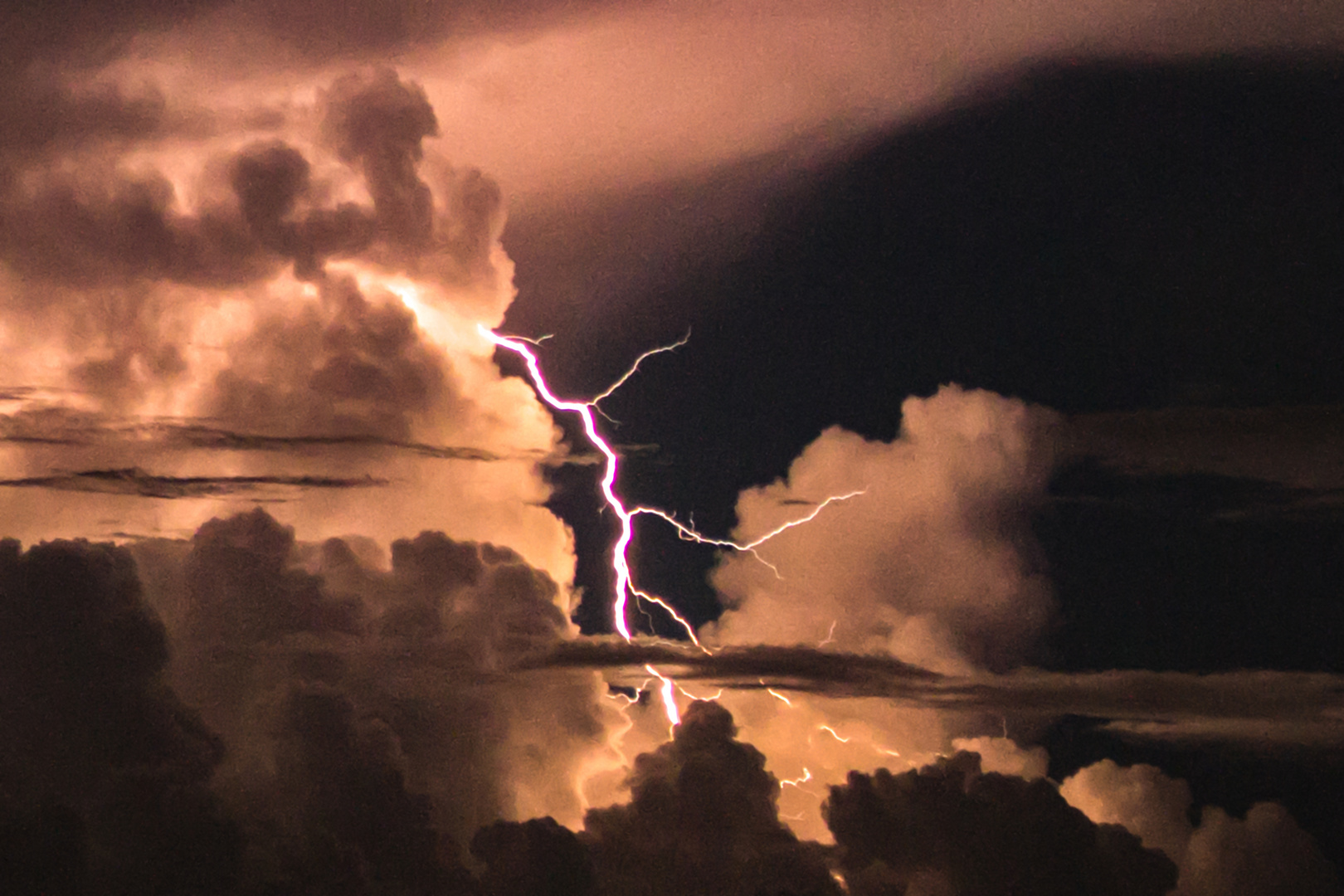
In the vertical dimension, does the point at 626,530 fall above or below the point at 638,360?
below

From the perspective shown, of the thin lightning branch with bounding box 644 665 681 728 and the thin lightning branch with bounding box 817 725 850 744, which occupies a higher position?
the thin lightning branch with bounding box 644 665 681 728

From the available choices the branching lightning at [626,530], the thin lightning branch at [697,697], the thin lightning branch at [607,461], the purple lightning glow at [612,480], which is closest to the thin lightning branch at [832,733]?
the branching lightning at [626,530]

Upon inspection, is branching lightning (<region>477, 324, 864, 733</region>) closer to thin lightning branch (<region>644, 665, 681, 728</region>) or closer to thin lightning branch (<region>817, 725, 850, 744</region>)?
thin lightning branch (<region>644, 665, 681, 728</region>)

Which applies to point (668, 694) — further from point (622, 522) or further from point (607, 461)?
point (607, 461)

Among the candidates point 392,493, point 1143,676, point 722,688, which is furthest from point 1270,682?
point 392,493

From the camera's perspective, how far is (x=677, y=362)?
8.96 metres

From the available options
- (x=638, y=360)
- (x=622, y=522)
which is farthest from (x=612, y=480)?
(x=638, y=360)

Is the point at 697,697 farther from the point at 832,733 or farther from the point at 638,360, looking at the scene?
the point at 638,360

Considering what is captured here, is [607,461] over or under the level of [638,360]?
under

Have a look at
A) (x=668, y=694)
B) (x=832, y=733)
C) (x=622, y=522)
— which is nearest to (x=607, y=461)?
(x=622, y=522)

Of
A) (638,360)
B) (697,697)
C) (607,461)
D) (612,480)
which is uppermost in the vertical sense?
(638,360)

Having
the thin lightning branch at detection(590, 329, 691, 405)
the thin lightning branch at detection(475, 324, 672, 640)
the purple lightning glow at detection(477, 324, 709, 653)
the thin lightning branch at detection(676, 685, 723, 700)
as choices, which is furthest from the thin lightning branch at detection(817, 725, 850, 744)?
the thin lightning branch at detection(590, 329, 691, 405)

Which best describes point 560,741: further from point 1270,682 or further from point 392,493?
point 1270,682

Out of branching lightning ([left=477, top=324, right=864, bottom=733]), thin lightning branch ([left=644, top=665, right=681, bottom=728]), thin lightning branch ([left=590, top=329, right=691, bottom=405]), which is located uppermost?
thin lightning branch ([left=590, top=329, right=691, bottom=405])
